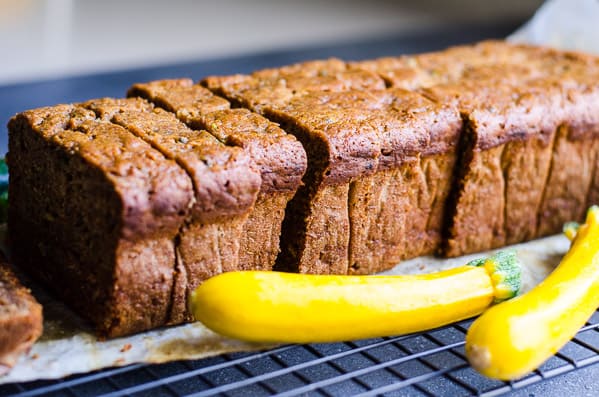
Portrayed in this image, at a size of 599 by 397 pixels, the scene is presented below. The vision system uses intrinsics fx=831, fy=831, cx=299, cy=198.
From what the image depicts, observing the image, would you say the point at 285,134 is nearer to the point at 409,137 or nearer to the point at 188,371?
the point at 409,137

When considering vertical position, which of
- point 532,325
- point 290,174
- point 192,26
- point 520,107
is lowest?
point 532,325

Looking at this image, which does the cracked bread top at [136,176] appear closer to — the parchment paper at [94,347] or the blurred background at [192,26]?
the parchment paper at [94,347]

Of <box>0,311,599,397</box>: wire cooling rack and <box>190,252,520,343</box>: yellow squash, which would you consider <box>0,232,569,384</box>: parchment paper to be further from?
<box>190,252,520,343</box>: yellow squash

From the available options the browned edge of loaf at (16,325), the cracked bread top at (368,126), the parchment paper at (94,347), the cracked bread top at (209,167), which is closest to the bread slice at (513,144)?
the cracked bread top at (368,126)

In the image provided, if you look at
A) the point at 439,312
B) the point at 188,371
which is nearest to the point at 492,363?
the point at 439,312

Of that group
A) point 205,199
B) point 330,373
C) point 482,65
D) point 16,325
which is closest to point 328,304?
point 330,373

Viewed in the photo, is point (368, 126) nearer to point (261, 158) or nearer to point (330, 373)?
point (261, 158)

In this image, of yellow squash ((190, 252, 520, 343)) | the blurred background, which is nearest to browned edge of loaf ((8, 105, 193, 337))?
yellow squash ((190, 252, 520, 343))

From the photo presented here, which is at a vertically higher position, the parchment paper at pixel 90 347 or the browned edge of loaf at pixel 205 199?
the browned edge of loaf at pixel 205 199
